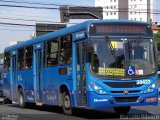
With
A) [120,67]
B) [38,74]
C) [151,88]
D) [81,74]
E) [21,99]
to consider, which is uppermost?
[120,67]

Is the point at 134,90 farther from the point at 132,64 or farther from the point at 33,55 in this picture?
the point at 33,55

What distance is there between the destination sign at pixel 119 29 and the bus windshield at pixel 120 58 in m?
0.27

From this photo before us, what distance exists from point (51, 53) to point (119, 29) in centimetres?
380

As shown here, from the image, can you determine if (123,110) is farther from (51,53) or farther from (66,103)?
(51,53)

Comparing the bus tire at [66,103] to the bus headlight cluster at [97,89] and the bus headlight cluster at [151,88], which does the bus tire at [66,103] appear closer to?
the bus headlight cluster at [97,89]

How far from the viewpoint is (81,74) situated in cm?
1617

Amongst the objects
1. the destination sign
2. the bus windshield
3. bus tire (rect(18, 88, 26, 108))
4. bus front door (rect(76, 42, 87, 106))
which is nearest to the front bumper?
bus front door (rect(76, 42, 87, 106))

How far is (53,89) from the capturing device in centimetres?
1875

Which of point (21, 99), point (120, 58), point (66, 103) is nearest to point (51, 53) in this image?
point (66, 103)

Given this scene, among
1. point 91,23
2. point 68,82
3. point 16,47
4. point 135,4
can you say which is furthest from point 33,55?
point 135,4

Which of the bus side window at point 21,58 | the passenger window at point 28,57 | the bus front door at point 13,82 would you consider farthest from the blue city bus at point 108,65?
the bus front door at point 13,82

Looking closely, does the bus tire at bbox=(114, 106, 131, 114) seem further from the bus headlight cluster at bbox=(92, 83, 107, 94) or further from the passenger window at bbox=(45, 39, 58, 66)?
the passenger window at bbox=(45, 39, 58, 66)

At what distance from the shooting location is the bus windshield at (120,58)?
1554 cm

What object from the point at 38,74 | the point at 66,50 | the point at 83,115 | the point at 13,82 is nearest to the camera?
the point at 66,50
